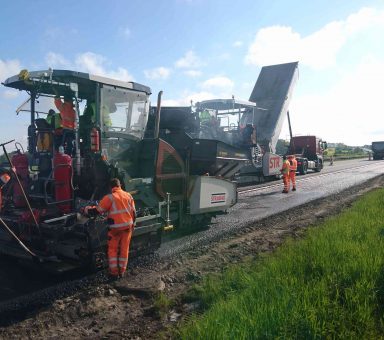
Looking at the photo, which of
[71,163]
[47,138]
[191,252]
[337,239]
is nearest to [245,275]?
[337,239]

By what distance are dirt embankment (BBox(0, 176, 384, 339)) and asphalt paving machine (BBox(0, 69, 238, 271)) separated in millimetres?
626

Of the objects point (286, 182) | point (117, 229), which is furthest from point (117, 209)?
point (286, 182)

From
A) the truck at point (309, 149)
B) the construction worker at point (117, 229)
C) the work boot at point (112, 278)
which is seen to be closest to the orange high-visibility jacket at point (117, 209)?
the construction worker at point (117, 229)

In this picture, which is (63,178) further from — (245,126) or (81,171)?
(245,126)

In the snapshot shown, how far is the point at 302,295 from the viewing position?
3469mm

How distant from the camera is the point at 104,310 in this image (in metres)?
4.18

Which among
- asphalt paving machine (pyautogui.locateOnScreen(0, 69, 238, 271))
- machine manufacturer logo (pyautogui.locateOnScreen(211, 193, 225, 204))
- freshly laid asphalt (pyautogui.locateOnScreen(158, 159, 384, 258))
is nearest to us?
asphalt paving machine (pyautogui.locateOnScreen(0, 69, 238, 271))

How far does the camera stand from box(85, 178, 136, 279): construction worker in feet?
16.7

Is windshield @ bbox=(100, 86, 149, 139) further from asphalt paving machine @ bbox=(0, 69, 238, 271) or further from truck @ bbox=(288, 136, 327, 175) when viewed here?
truck @ bbox=(288, 136, 327, 175)

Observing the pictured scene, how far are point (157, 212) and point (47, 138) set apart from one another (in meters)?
2.06

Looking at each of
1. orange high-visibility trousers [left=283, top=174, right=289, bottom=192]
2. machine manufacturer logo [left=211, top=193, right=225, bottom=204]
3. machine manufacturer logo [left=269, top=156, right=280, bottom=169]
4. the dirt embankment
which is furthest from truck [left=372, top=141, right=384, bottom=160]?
the dirt embankment

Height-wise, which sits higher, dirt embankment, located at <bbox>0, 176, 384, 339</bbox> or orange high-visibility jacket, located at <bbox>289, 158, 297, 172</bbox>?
orange high-visibility jacket, located at <bbox>289, 158, 297, 172</bbox>

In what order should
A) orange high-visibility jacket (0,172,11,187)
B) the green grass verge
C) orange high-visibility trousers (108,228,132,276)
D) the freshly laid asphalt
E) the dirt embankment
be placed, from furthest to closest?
the freshly laid asphalt → orange high-visibility jacket (0,172,11,187) → orange high-visibility trousers (108,228,132,276) → the dirt embankment → the green grass verge

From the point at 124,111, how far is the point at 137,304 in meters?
3.09
